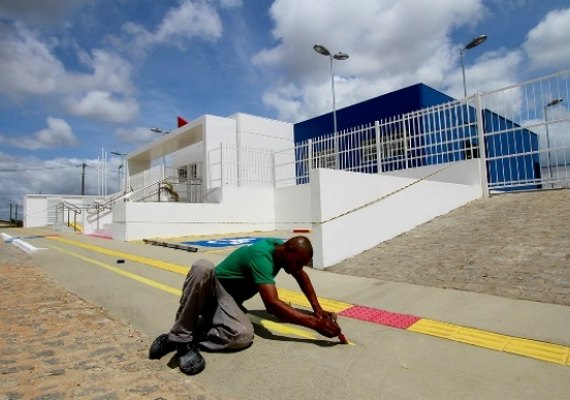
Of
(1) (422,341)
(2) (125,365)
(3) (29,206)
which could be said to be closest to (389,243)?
(1) (422,341)

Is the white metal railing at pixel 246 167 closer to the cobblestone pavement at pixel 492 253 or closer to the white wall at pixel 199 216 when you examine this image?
the white wall at pixel 199 216

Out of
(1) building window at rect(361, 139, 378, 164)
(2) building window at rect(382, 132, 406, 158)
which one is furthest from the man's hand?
(1) building window at rect(361, 139, 378, 164)

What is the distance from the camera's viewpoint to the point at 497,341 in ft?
10.6

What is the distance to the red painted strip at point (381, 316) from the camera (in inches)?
149

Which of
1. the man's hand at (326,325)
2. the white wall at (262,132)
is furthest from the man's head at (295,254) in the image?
the white wall at (262,132)

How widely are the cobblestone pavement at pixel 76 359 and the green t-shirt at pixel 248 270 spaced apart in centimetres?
79

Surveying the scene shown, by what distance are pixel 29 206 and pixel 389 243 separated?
4190 centimetres

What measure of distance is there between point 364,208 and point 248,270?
465 centimetres

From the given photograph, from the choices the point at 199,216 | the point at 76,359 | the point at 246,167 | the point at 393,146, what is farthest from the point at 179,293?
the point at 246,167

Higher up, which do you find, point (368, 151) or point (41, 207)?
point (41, 207)

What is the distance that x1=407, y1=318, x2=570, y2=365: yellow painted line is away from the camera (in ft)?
9.59

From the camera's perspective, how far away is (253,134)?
21172 mm

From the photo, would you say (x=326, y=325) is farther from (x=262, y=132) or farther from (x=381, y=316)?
(x=262, y=132)

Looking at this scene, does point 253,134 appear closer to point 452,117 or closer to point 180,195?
point 180,195
